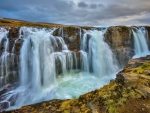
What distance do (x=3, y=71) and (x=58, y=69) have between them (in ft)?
16.2

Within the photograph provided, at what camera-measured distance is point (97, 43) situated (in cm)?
1695

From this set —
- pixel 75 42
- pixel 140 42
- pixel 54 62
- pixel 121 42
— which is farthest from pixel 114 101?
pixel 140 42

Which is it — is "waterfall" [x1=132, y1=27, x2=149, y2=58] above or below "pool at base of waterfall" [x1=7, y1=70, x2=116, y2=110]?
above

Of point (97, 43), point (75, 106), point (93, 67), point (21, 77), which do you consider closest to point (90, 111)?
point (75, 106)

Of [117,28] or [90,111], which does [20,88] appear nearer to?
[90,111]

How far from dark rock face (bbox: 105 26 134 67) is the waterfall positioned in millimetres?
761

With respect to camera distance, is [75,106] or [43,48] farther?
[43,48]

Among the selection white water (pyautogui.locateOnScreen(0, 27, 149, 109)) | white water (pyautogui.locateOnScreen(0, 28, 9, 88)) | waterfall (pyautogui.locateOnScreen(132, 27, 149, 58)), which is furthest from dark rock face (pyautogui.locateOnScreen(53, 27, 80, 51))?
waterfall (pyautogui.locateOnScreen(132, 27, 149, 58))

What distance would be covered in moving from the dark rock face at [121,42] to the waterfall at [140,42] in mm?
761

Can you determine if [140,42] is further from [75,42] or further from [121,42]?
[75,42]

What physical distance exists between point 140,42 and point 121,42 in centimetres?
340

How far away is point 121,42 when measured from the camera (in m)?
19.5

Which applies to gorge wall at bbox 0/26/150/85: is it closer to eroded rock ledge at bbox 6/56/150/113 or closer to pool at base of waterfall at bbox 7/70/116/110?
pool at base of waterfall at bbox 7/70/116/110

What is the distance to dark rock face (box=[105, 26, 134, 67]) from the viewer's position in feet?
60.2
